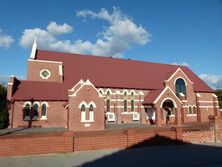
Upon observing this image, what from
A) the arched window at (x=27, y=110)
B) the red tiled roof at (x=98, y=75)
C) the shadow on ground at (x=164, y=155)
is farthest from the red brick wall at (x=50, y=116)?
the shadow on ground at (x=164, y=155)

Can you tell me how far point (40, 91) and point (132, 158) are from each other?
72.2ft

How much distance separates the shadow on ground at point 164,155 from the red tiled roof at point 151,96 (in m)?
17.1

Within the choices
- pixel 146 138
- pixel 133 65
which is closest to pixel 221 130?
pixel 146 138

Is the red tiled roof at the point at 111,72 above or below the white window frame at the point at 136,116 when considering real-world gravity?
above

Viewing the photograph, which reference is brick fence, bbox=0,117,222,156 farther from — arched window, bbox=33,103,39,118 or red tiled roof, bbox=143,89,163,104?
red tiled roof, bbox=143,89,163,104

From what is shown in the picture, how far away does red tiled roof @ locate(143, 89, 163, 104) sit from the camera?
3288 centimetres

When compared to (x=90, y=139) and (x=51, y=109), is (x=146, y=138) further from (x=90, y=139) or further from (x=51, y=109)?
(x=51, y=109)

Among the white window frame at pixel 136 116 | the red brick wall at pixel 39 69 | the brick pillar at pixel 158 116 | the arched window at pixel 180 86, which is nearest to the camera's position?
the brick pillar at pixel 158 116

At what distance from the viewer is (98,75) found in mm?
35938

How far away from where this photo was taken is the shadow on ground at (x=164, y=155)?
34.7 ft

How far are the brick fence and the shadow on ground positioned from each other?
0.15 metres

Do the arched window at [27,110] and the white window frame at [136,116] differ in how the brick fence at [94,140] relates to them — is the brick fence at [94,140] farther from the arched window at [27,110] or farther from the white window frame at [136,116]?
the white window frame at [136,116]

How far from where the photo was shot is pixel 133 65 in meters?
41.6

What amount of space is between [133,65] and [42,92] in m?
18.0
